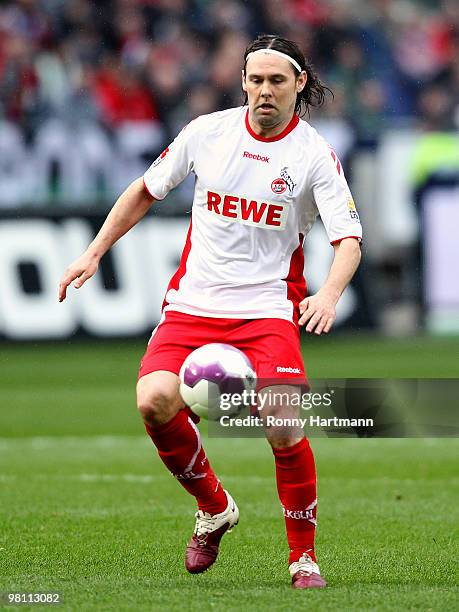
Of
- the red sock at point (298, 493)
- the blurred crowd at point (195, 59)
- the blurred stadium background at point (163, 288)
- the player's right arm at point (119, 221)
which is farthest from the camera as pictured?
the blurred crowd at point (195, 59)

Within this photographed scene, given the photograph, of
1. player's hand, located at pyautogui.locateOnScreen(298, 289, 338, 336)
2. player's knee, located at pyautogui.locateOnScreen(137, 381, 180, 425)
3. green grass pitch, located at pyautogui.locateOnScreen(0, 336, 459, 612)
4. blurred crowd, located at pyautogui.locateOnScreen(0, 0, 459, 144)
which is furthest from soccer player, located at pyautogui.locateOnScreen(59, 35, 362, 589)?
blurred crowd, located at pyautogui.locateOnScreen(0, 0, 459, 144)

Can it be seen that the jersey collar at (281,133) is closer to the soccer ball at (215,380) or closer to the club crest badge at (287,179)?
the club crest badge at (287,179)

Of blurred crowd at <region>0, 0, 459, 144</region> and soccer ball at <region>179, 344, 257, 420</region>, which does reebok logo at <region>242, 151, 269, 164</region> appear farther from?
blurred crowd at <region>0, 0, 459, 144</region>

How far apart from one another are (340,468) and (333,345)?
7.77 metres

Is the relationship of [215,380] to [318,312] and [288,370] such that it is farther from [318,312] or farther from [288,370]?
[318,312]

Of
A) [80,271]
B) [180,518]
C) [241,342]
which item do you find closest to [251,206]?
→ [241,342]

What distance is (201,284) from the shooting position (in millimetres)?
5934

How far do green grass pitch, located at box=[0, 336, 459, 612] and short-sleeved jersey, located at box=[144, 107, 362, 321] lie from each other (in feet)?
3.96

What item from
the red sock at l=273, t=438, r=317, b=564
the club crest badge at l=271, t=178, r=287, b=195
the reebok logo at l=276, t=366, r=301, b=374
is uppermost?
the club crest badge at l=271, t=178, r=287, b=195

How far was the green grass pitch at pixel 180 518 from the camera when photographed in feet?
17.6

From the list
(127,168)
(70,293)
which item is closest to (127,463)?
(70,293)

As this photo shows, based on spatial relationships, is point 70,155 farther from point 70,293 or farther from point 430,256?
point 430,256

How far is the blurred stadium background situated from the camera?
20.6ft

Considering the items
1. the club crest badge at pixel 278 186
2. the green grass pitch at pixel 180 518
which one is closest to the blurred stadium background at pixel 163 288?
the green grass pitch at pixel 180 518
